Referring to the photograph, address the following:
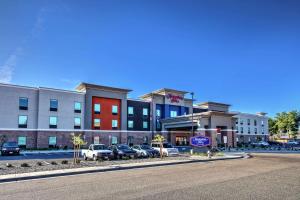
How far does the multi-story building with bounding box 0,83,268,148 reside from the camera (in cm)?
4434

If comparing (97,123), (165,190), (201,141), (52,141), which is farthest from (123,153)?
(97,123)

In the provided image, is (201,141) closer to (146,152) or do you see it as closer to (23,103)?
(146,152)

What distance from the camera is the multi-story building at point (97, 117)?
44.3m

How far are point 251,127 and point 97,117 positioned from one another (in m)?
52.0

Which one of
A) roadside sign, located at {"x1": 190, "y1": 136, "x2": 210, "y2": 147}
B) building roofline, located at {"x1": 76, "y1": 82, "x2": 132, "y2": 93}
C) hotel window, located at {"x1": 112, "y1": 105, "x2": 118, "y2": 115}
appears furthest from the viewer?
hotel window, located at {"x1": 112, "y1": 105, "x2": 118, "y2": 115}

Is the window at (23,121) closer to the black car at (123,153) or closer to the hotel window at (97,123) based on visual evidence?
the hotel window at (97,123)

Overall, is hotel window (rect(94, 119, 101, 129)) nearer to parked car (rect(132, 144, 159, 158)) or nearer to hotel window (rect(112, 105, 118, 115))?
hotel window (rect(112, 105, 118, 115))

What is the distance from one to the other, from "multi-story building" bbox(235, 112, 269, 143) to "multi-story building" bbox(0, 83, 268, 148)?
840 inches

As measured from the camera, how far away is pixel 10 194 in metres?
10.4

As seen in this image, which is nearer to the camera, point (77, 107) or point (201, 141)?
point (201, 141)

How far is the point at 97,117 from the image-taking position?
2093 inches

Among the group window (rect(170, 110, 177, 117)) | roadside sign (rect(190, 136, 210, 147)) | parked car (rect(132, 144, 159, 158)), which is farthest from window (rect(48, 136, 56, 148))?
window (rect(170, 110, 177, 117))

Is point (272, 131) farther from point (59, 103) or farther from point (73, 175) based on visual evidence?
point (73, 175)

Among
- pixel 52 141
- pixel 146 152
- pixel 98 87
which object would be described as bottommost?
pixel 146 152
